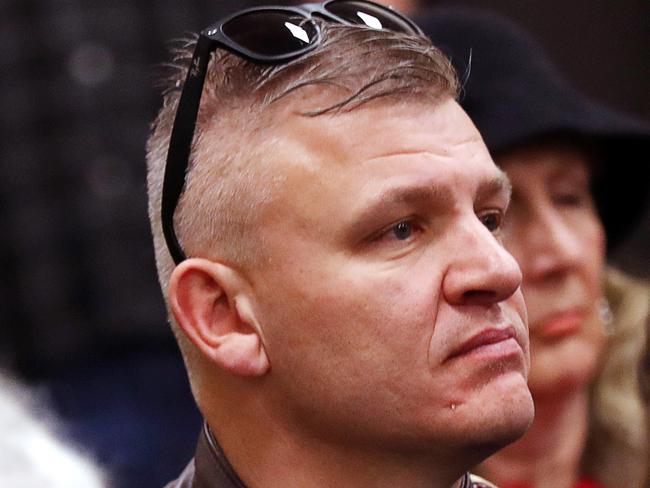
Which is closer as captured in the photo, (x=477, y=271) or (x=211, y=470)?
(x=477, y=271)

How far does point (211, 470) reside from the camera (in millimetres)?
1521

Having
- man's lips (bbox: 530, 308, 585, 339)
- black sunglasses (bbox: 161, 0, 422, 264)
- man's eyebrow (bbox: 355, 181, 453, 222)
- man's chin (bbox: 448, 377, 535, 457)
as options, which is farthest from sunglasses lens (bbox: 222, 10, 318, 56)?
man's lips (bbox: 530, 308, 585, 339)

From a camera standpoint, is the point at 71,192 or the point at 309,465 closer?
the point at 309,465

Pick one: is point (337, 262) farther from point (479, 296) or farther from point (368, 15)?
point (368, 15)

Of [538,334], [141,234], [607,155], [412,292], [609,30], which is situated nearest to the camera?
[412,292]

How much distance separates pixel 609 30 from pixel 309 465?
2839mm

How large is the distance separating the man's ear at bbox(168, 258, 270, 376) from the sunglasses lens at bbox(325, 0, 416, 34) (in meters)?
0.32

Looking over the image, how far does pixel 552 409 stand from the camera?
2.38m

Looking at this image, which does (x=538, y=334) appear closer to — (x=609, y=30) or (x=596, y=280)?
(x=596, y=280)

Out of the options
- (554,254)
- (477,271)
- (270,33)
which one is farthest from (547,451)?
(270,33)

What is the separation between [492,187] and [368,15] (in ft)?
0.81

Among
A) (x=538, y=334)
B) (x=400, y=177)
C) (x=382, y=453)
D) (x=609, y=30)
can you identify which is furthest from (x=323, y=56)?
(x=609, y=30)

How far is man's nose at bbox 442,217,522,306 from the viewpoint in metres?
1.41

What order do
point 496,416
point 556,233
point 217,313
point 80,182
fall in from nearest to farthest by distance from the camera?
point 496,416 < point 217,313 < point 556,233 < point 80,182
